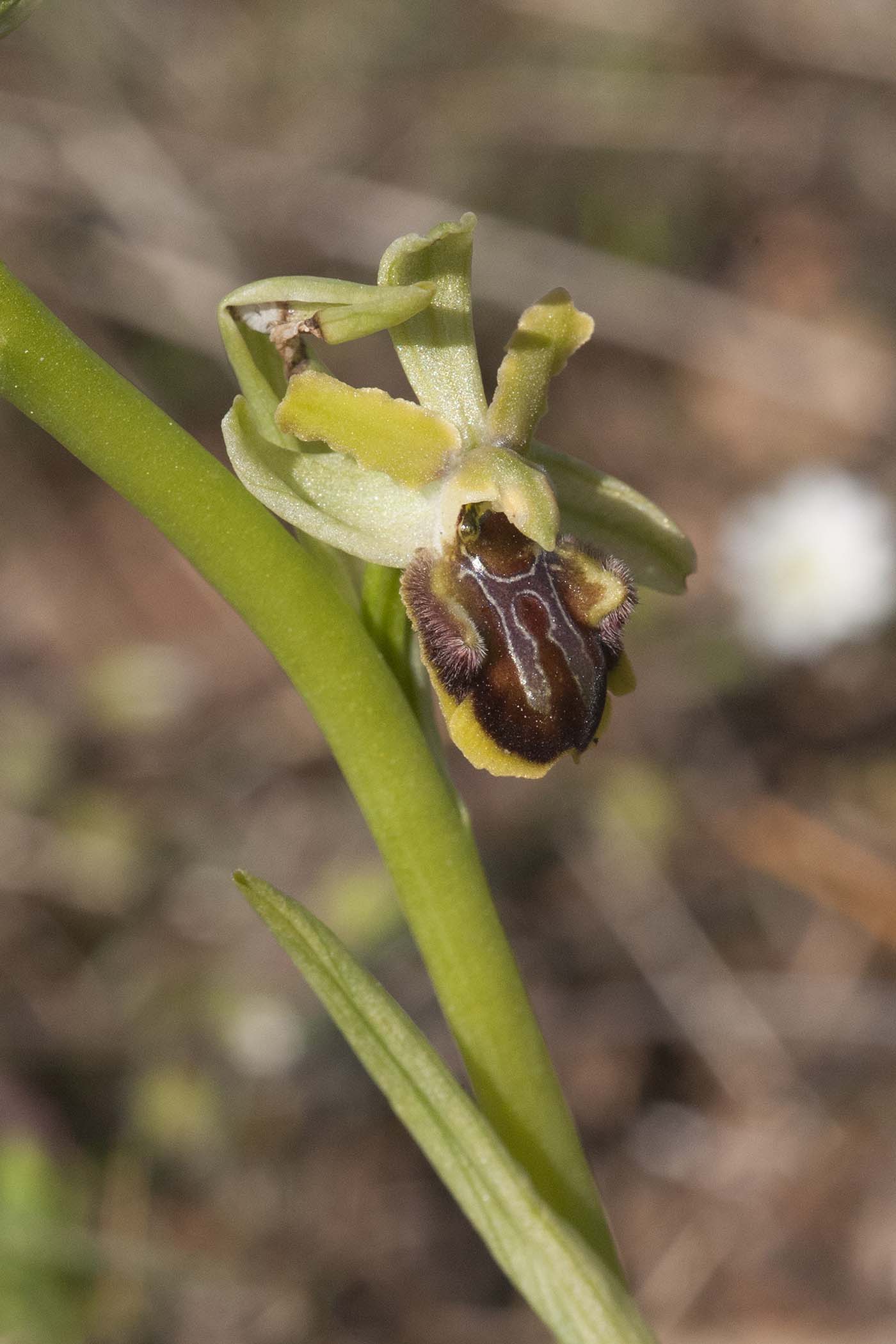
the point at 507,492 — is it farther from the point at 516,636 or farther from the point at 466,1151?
the point at 466,1151

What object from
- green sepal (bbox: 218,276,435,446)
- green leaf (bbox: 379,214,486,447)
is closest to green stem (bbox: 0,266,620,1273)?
green sepal (bbox: 218,276,435,446)

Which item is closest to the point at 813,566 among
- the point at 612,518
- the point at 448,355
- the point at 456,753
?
the point at 456,753

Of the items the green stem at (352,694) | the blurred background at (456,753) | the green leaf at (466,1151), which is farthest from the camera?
the blurred background at (456,753)

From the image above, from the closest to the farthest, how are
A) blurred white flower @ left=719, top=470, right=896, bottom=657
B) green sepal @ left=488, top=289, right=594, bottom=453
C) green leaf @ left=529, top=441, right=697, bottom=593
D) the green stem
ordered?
the green stem
green sepal @ left=488, top=289, right=594, bottom=453
green leaf @ left=529, top=441, right=697, bottom=593
blurred white flower @ left=719, top=470, right=896, bottom=657

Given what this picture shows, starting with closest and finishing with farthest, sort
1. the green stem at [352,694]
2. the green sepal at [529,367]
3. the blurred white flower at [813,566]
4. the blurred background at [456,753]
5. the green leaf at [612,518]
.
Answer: the green stem at [352,694]
the green sepal at [529,367]
the green leaf at [612,518]
the blurred background at [456,753]
the blurred white flower at [813,566]

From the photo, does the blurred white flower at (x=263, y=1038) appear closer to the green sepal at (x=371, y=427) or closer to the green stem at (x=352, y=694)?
the green stem at (x=352, y=694)

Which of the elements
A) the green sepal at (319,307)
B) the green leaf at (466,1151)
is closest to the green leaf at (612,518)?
the green sepal at (319,307)

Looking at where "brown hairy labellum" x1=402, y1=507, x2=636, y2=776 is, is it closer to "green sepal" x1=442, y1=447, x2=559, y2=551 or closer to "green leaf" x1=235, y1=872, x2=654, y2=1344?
"green sepal" x1=442, y1=447, x2=559, y2=551
